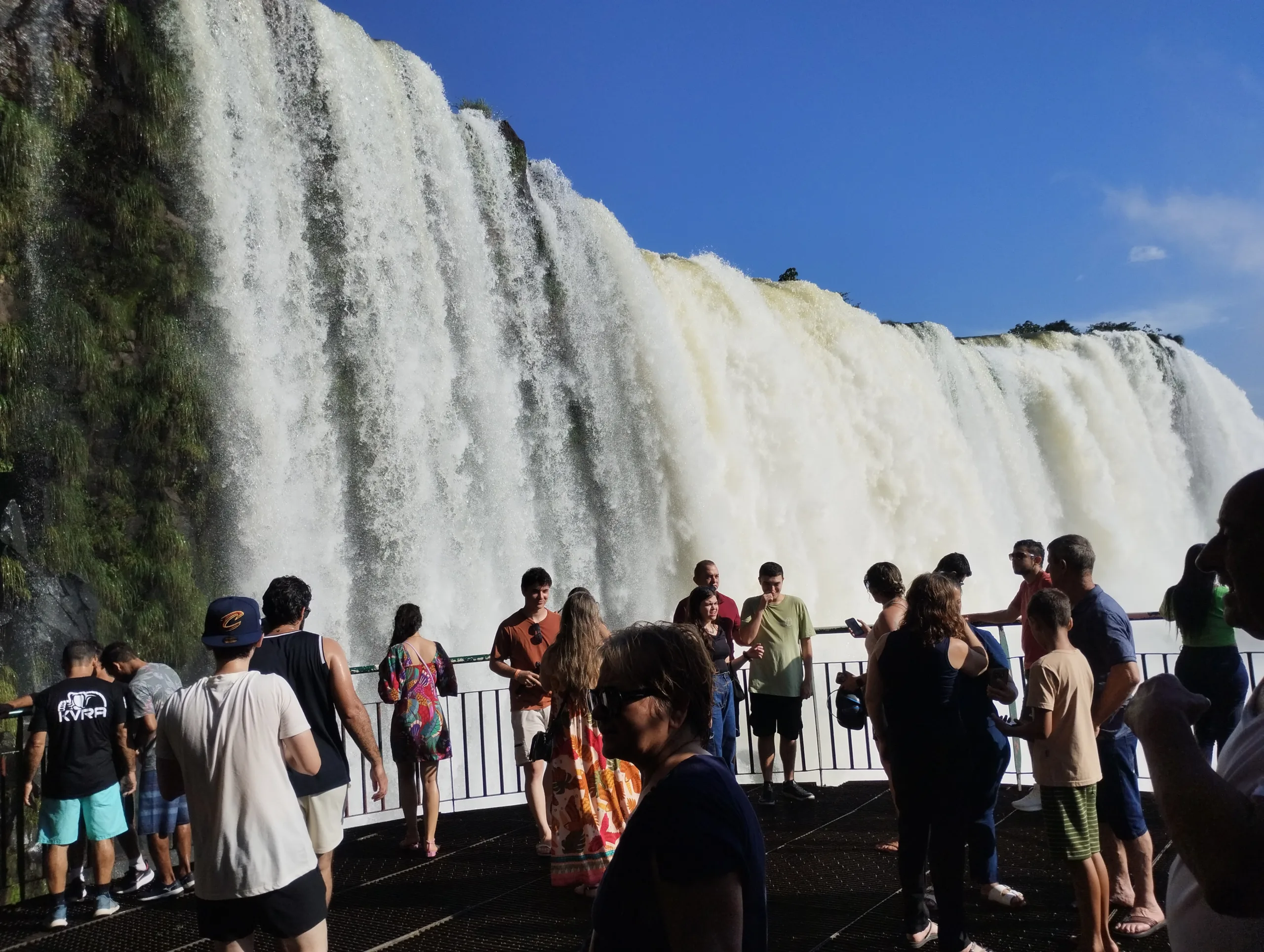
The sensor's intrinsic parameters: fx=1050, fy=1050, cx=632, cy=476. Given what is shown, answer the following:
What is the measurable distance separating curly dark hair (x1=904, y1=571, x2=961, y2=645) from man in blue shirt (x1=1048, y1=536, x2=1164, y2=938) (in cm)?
61

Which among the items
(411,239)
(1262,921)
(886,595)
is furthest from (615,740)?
(411,239)

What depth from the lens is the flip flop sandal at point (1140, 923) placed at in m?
Result: 4.78

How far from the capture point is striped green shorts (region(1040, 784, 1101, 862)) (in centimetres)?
422

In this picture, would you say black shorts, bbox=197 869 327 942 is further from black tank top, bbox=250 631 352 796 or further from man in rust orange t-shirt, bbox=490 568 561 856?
man in rust orange t-shirt, bbox=490 568 561 856

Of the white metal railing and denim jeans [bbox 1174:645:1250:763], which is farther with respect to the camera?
the white metal railing

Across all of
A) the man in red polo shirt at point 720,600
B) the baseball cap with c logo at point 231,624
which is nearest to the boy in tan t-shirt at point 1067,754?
the baseball cap with c logo at point 231,624

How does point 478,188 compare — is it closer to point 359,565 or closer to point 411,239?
point 411,239

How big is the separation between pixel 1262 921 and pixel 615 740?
111 centimetres

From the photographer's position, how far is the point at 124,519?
14.2m

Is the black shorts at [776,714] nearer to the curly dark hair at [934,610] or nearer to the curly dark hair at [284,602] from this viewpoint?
the curly dark hair at [934,610]

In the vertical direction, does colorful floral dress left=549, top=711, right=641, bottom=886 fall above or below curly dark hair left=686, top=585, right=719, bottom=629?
below

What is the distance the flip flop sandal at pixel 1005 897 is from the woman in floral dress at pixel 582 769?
1.88 m

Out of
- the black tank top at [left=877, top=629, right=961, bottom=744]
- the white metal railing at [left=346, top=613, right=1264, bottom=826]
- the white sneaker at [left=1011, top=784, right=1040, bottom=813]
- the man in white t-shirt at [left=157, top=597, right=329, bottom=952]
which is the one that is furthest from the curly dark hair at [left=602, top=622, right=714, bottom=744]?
the white sneaker at [left=1011, top=784, right=1040, bottom=813]

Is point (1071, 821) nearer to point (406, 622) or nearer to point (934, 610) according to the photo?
point (934, 610)
